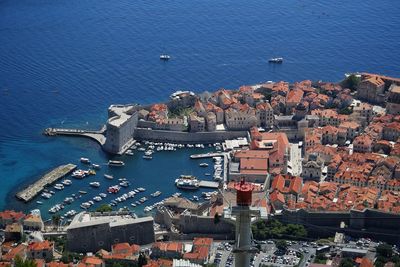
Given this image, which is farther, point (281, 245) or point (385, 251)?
point (281, 245)

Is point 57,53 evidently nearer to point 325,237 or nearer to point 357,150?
point 357,150

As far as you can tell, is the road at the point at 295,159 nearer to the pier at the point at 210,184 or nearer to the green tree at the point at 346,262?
the pier at the point at 210,184

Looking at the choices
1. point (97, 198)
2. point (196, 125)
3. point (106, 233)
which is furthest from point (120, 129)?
point (106, 233)

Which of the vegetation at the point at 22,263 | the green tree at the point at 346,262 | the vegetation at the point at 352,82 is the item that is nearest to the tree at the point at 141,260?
the vegetation at the point at 22,263

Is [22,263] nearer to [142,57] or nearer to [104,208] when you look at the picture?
[104,208]

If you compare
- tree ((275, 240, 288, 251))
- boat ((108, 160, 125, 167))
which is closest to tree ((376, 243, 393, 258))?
tree ((275, 240, 288, 251))

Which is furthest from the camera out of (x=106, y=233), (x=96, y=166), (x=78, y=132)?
(x=78, y=132)

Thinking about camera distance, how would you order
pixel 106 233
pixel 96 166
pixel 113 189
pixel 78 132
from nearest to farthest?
pixel 106 233 < pixel 113 189 < pixel 96 166 < pixel 78 132

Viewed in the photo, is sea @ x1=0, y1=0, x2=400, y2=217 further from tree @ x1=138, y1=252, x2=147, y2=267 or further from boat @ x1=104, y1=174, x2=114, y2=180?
tree @ x1=138, y1=252, x2=147, y2=267
